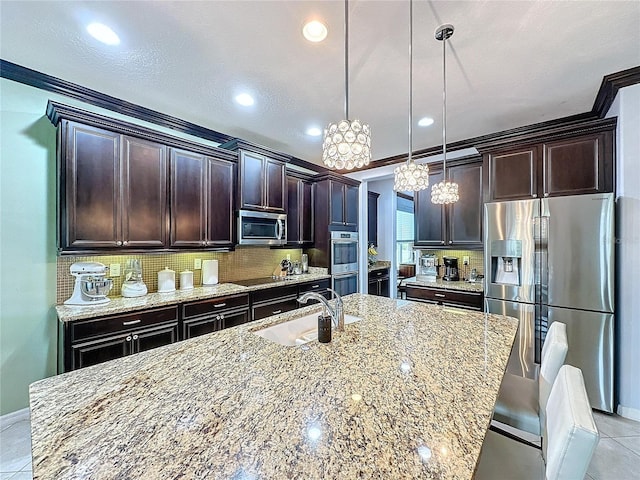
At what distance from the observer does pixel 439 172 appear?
403 centimetres

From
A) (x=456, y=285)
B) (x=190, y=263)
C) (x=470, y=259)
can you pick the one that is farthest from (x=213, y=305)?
(x=470, y=259)

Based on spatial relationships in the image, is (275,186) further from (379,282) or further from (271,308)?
(379,282)

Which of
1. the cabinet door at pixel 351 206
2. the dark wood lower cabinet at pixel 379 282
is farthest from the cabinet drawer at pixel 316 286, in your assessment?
the dark wood lower cabinet at pixel 379 282

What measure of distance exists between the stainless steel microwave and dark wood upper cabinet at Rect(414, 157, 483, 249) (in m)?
1.97

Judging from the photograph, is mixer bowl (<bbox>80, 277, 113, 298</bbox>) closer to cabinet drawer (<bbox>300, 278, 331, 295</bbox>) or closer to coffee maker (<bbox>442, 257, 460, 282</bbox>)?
cabinet drawer (<bbox>300, 278, 331, 295</bbox>)

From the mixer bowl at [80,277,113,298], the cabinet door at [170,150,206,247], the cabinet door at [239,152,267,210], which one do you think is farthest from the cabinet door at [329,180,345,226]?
the mixer bowl at [80,277,113,298]

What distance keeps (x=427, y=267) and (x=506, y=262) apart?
1.36m

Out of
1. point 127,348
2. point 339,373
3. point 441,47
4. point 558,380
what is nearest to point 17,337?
point 127,348

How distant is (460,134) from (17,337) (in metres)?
4.84

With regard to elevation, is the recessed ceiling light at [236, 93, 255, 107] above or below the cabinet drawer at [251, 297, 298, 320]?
above

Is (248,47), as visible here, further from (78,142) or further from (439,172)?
(439,172)

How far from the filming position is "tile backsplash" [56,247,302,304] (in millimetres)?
2479

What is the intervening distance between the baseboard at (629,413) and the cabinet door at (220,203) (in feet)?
12.9

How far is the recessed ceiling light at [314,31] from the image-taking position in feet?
5.77
